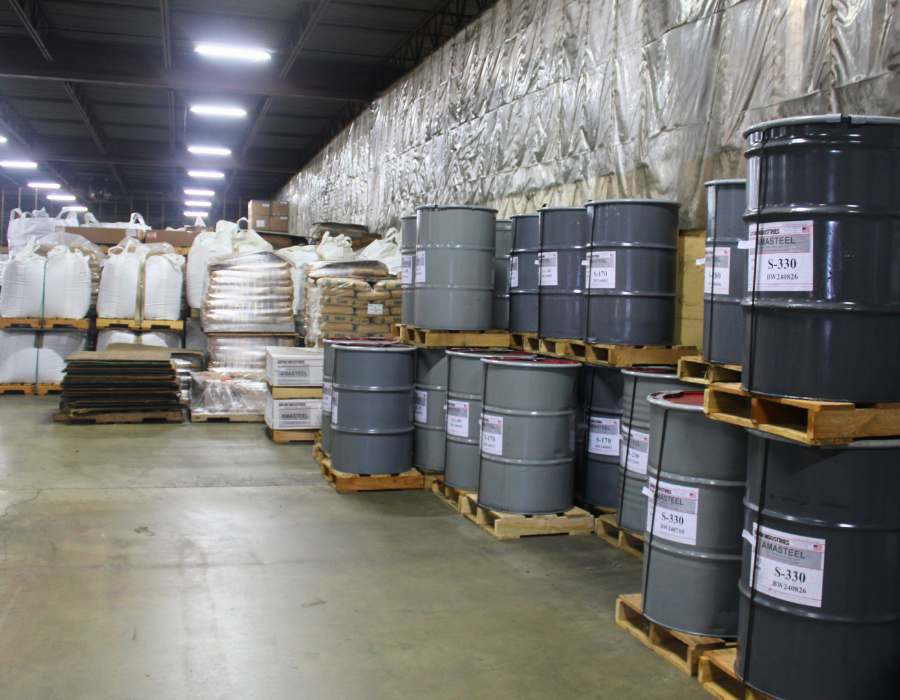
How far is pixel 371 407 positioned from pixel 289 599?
2.10 m

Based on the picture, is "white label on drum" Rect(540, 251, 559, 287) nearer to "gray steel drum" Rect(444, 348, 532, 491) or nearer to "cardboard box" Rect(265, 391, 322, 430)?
"gray steel drum" Rect(444, 348, 532, 491)

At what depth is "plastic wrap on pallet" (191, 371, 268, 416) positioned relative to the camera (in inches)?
341

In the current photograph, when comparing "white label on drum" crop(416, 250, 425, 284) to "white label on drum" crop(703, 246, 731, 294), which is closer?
"white label on drum" crop(703, 246, 731, 294)

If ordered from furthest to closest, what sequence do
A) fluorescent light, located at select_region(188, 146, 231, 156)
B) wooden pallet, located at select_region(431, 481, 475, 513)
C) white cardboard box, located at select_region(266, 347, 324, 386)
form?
fluorescent light, located at select_region(188, 146, 231, 156) → white cardboard box, located at select_region(266, 347, 324, 386) → wooden pallet, located at select_region(431, 481, 475, 513)

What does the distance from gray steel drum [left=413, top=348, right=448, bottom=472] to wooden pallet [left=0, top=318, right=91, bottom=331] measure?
614cm

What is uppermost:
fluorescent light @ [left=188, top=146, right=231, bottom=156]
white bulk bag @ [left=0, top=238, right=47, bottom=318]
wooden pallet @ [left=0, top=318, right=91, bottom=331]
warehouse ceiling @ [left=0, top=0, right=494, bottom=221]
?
warehouse ceiling @ [left=0, top=0, right=494, bottom=221]

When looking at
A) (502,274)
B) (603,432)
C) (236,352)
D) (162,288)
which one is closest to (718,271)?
(603,432)

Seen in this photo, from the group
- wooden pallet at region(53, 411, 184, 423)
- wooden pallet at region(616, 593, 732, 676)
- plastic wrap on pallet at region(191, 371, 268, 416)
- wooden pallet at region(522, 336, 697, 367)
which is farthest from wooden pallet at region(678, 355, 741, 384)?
wooden pallet at region(53, 411, 184, 423)

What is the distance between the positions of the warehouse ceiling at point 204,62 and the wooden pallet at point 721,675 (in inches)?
313

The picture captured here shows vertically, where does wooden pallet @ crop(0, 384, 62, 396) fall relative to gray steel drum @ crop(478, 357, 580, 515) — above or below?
below

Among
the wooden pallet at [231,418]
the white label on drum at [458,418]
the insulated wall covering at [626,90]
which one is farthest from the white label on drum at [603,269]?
the wooden pallet at [231,418]

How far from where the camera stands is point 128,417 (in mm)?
8445

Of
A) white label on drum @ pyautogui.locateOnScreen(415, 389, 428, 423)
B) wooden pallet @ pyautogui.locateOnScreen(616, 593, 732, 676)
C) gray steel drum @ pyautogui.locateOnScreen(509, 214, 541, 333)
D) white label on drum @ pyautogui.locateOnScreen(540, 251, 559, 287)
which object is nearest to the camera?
wooden pallet @ pyautogui.locateOnScreen(616, 593, 732, 676)

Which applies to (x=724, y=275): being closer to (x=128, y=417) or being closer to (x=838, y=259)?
(x=838, y=259)
